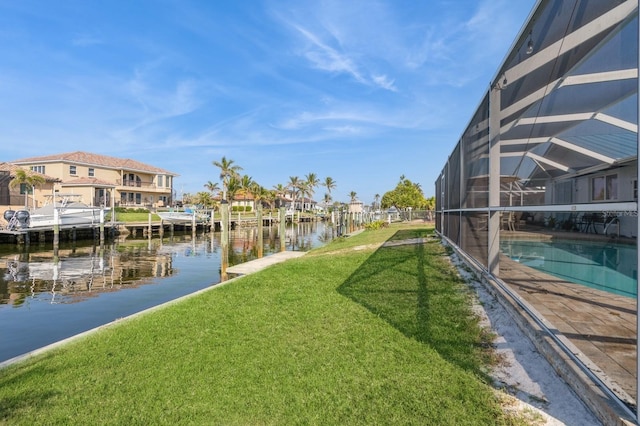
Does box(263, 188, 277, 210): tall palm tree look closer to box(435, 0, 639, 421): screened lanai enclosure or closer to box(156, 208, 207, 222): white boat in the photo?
box(156, 208, 207, 222): white boat

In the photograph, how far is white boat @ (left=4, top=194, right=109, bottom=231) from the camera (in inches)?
832

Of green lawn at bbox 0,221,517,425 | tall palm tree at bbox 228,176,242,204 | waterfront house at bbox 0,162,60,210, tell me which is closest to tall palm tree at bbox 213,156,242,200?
tall palm tree at bbox 228,176,242,204

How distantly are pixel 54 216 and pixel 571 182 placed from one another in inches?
1032

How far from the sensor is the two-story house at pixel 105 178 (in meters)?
37.0

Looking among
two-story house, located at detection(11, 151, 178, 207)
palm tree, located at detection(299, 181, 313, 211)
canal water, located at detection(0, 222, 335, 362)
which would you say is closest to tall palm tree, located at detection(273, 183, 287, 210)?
palm tree, located at detection(299, 181, 313, 211)

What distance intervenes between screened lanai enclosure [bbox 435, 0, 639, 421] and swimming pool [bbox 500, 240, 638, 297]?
0.02 m

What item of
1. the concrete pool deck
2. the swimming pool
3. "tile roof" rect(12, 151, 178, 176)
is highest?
"tile roof" rect(12, 151, 178, 176)

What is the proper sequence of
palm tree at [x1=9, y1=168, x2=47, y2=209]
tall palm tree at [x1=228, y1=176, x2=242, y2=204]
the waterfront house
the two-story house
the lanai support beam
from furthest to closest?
tall palm tree at [x1=228, y1=176, x2=242, y2=204], the two-story house, the waterfront house, palm tree at [x1=9, y1=168, x2=47, y2=209], the lanai support beam

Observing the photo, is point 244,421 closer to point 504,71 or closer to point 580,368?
point 580,368

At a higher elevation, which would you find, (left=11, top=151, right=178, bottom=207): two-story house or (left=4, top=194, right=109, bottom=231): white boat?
(left=11, top=151, right=178, bottom=207): two-story house

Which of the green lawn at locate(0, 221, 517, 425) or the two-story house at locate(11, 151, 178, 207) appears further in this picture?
the two-story house at locate(11, 151, 178, 207)

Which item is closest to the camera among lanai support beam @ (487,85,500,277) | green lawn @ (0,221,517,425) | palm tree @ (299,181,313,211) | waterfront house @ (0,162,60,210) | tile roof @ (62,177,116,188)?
green lawn @ (0,221,517,425)

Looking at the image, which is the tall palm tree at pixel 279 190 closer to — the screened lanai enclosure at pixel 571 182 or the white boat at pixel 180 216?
the white boat at pixel 180 216

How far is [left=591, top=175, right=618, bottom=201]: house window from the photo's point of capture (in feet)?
7.79
